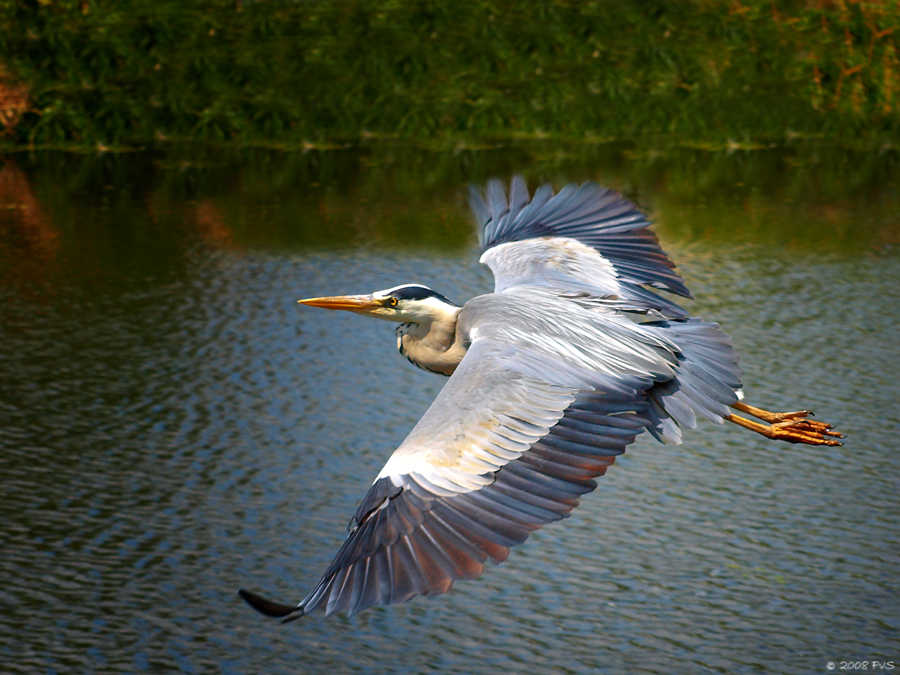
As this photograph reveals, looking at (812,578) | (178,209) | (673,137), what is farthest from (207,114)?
(812,578)

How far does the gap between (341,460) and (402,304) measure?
700 centimetres

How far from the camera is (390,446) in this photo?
550 inches

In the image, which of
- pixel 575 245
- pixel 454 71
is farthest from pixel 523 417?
pixel 454 71

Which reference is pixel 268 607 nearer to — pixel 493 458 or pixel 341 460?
pixel 493 458

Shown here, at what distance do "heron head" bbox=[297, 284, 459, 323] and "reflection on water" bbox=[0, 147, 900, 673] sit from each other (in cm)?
456

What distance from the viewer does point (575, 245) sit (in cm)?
823

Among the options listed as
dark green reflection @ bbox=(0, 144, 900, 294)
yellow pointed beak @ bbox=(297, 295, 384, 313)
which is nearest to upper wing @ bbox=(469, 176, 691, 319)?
yellow pointed beak @ bbox=(297, 295, 384, 313)

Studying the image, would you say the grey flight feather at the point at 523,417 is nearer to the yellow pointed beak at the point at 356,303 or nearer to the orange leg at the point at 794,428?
the yellow pointed beak at the point at 356,303

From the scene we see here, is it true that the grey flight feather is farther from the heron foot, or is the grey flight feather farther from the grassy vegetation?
the grassy vegetation

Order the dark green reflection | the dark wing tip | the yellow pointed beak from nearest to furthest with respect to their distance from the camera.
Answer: the dark wing tip → the yellow pointed beak → the dark green reflection

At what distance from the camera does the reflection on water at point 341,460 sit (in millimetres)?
11281

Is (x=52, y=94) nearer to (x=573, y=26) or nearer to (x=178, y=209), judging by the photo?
(x=178, y=209)

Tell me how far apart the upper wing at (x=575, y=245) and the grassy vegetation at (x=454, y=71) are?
65.9 ft

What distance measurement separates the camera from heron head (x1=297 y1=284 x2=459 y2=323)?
23.4 feet
